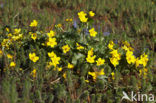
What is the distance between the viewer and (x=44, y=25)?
4707 mm

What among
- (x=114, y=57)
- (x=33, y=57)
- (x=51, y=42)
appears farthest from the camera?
(x=114, y=57)

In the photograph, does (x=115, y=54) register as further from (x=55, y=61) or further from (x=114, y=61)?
(x=55, y=61)

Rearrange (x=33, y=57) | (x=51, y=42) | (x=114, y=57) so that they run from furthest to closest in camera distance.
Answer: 1. (x=114, y=57)
2. (x=51, y=42)
3. (x=33, y=57)

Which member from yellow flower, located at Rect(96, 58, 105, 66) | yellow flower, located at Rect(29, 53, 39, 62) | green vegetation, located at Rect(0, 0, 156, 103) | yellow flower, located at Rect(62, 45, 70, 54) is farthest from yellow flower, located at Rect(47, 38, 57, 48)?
yellow flower, located at Rect(96, 58, 105, 66)

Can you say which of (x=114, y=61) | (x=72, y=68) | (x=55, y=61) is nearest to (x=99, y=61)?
(x=114, y=61)

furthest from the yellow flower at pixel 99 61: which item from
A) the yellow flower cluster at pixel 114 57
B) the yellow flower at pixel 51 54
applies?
the yellow flower at pixel 51 54

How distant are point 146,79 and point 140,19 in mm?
2568

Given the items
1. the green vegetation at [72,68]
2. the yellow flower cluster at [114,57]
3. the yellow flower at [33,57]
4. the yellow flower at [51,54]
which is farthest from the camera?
the yellow flower cluster at [114,57]

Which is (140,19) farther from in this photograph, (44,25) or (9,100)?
(9,100)

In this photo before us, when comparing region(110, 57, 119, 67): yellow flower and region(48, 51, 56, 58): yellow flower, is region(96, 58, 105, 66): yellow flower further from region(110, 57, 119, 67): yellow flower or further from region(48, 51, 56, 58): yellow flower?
region(48, 51, 56, 58): yellow flower

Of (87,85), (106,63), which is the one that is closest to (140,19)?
(106,63)

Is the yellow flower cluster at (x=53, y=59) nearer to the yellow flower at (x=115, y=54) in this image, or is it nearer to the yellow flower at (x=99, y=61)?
the yellow flower at (x=99, y=61)

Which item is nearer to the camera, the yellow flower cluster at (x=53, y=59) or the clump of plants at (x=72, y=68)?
the clump of plants at (x=72, y=68)

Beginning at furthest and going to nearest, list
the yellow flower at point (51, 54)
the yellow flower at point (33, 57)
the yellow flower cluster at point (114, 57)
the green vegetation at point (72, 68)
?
the yellow flower cluster at point (114, 57)
the yellow flower at point (51, 54)
the yellow flower at point (33, 57)
the green vegetation at point (72, 68)
